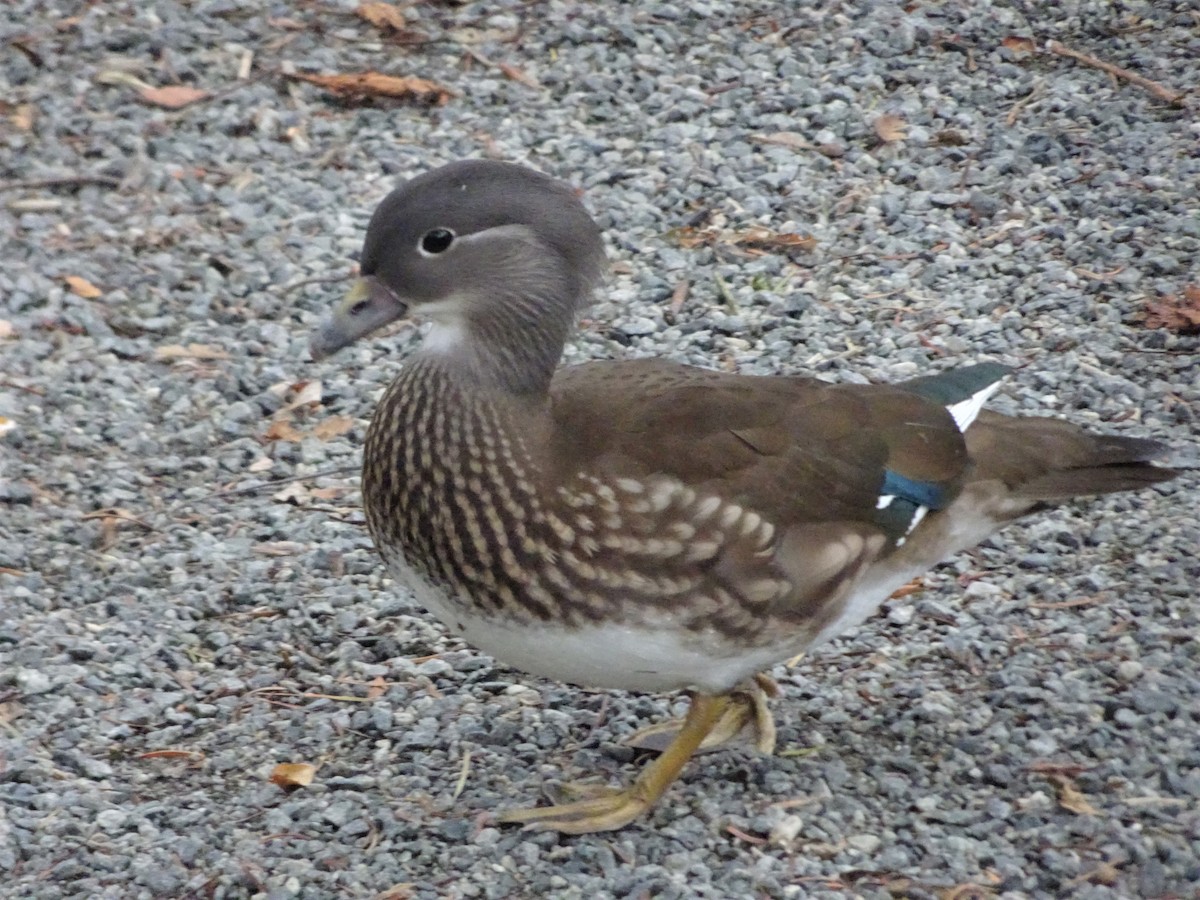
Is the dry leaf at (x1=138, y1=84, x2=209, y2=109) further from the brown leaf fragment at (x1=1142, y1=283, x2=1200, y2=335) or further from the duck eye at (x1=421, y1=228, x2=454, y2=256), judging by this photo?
the brown leaf fragment at (x1=1142, y1=283, x2=1200, y2=335)

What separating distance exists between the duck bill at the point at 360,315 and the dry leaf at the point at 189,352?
5.88ft

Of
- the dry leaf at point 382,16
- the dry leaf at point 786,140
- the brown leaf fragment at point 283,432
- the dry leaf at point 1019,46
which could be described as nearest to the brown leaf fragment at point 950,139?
the dry leaf at point 786,140

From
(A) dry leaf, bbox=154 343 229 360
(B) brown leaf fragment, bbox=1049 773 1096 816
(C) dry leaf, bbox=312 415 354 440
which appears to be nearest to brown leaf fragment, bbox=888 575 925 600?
(B) brown leaf fragment, bbox=1049 773 1096 816

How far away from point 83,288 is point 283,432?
0.96m

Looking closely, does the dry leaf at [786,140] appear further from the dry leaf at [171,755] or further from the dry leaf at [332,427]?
the dry leaf at [171,755]

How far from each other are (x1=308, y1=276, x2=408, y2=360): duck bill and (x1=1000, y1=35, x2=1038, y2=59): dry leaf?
3.62 meters

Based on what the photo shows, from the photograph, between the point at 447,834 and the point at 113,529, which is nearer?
the point at 447,834

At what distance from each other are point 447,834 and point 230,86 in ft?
11.9

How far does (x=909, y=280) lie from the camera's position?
5.50m

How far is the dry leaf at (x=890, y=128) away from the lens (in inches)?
237

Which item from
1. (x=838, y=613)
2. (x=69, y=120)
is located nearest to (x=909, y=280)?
(x=838, y=613)

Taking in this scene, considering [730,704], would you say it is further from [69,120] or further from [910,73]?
[69,120]

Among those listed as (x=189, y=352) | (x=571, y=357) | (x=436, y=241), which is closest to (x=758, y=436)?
(x=436, y=241)

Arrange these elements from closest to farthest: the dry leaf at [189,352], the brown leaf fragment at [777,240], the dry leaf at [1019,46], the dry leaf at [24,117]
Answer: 1. the dry leaf at [189,352]
2. the brown leaf fragment at [777,240]
3. the dry leaf at [24,117]
4. the dry leaf at [1019,46]
